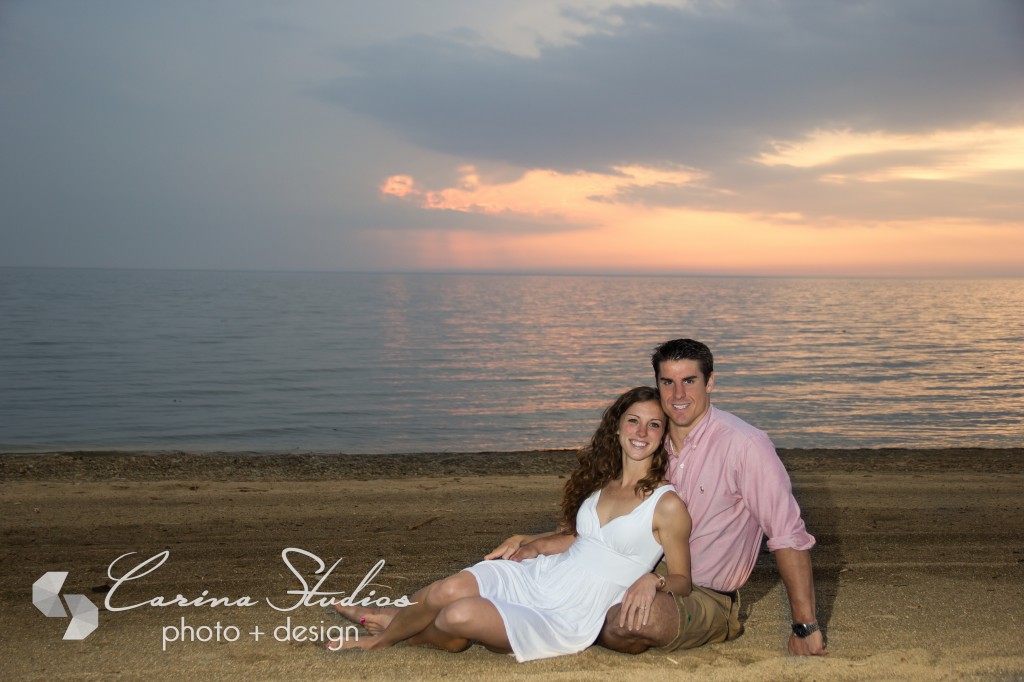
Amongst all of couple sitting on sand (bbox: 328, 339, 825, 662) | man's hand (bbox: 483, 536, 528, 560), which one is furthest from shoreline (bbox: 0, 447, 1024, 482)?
couple sitting on sand (bbox: 328, 339, 825, 662)

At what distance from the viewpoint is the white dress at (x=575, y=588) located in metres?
4.17

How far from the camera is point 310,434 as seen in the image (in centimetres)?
1609

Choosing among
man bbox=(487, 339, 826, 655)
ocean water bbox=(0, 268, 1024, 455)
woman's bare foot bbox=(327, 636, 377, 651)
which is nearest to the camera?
man bbox=(487, 339, 826, 655)

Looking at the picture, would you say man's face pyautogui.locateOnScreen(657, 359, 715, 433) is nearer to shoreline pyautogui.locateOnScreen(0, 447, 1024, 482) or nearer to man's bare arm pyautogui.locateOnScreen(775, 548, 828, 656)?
man's bare arm pyautogui.locateOnScreen(775, 548, 828, 656)

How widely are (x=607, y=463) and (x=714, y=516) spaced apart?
2.05ft

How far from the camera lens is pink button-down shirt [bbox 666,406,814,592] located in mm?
4152

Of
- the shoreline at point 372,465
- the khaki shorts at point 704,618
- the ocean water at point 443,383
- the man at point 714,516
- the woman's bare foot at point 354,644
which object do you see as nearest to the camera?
the man at point 714,516

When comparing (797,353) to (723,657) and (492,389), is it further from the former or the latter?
(723,657)

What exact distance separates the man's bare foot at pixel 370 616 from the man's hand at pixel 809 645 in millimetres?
2169

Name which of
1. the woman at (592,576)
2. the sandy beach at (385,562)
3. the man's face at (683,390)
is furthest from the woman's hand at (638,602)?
the man's face at (683,390)

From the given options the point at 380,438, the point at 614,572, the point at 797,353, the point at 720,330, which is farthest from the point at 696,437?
the point at 720,330

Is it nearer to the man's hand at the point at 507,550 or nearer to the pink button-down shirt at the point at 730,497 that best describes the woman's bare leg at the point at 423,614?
the man's hand at the point at 507,550

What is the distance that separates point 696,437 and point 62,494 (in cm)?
708

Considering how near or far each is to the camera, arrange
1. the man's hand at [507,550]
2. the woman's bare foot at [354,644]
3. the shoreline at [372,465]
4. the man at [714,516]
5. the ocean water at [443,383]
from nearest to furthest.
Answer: the man at [714,516] < the woman's bare foot at [354,644] < the man's hand at [507,550] < the shoreline at [372,465] < the ocean water at [443,383]
